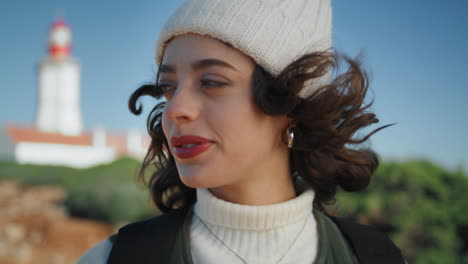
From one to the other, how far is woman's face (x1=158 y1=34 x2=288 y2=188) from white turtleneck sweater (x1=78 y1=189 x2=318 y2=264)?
0.17 meters

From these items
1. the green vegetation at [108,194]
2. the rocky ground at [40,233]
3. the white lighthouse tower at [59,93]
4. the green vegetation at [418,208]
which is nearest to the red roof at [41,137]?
the green vegetation at [108,194]

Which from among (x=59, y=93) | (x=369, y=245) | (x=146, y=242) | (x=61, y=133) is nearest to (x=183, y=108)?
(x=146, y=242)

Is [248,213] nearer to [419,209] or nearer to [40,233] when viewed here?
[419,209]

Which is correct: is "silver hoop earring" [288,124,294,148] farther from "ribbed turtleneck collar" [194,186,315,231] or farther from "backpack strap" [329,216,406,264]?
"backpack strap" [329,216,406,264]

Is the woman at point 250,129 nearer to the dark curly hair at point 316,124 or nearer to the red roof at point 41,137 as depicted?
the dark curly hair at point 316,124

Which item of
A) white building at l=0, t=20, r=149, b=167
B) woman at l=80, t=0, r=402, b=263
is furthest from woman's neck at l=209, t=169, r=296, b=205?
white building at l=0, t=20, r=149, b=167

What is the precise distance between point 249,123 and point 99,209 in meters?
10.0

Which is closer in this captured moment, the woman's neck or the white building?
the woman's neck

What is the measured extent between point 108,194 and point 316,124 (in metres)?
9.62

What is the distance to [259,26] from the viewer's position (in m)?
1.61

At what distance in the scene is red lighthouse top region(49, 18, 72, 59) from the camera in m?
39.3

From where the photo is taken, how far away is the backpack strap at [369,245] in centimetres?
177

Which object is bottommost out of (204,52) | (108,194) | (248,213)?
(108,194)

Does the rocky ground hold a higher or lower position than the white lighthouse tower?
higher
